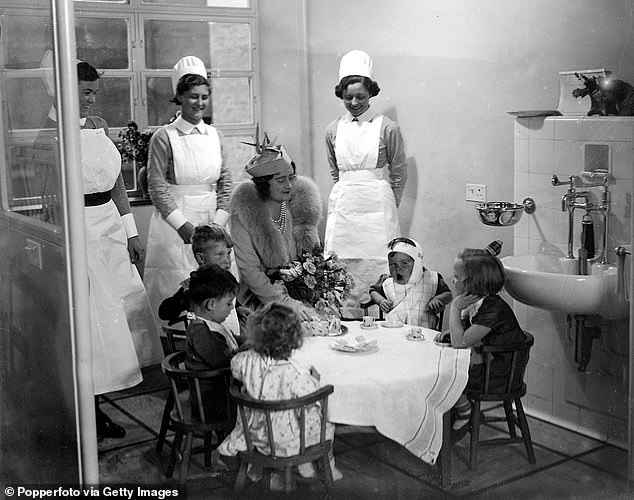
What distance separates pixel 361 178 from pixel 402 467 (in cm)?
85

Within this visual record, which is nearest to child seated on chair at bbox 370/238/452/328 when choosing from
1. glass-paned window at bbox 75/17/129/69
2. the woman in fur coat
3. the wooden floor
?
the woman in fur coat

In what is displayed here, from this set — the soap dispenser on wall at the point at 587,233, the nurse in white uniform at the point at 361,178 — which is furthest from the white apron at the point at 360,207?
the soap dispenser on wall at the point at 587,233

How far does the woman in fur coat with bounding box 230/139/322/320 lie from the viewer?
2533 mm

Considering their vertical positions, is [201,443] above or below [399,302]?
below

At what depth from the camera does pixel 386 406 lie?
2480 mm

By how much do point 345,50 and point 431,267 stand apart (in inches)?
27.0

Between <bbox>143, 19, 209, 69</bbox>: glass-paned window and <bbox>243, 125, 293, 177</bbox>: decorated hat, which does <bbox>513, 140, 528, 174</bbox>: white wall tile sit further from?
<bbox>143, 19, 209, 69</bbox>: glass-paned window

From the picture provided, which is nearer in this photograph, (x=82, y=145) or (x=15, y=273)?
(x=82, y=145)

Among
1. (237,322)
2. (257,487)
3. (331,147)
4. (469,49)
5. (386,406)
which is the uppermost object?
(469,49)

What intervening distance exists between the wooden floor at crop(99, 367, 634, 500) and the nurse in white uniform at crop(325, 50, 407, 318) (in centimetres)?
46

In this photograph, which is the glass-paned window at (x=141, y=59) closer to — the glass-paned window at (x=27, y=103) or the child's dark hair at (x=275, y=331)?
the glass-paned window at (x=27, y=103)

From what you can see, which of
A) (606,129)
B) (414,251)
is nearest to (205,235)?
(414,251)

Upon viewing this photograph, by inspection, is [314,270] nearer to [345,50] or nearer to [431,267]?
[431,267]

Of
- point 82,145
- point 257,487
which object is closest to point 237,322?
point 257,487
